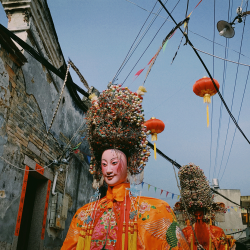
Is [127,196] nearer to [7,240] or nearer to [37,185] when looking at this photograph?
[7,240]

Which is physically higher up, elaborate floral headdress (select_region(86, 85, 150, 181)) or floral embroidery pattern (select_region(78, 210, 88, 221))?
elaborate floral headdress (select_region(86, 85, 150, 181))

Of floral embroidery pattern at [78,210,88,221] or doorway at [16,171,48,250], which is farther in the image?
doorway at [16,171,48,250]

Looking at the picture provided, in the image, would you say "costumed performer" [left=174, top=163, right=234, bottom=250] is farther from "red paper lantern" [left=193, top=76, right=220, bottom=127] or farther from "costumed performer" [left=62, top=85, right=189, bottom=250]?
"costumed performer" [left=62, top=85, right=189, bottom=250]

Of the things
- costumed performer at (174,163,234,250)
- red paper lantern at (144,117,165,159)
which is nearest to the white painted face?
costumed performer at (174,163,234,250)

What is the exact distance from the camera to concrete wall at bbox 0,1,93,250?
5.28 metres

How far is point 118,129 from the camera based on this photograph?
11.1 ft

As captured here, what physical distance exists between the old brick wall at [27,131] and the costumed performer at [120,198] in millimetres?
2462

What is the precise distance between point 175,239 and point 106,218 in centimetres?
82

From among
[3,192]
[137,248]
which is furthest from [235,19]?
[3,192]

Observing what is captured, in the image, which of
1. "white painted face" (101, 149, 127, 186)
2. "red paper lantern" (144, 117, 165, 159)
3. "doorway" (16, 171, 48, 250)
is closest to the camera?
"white painted face" (101, 149, 127, 186)

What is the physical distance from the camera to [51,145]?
747cm

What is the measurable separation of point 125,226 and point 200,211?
3.70 metres

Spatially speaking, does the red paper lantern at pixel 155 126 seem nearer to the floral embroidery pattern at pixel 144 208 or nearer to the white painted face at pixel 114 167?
the white painted face at pixel 114 167

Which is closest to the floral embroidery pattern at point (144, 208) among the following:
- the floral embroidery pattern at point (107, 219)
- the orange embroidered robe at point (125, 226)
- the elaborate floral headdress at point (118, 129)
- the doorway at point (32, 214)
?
the orange embroidered robe at point (125, 226)
